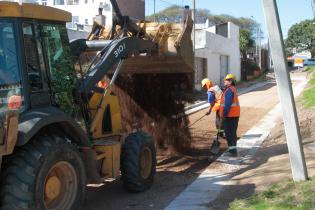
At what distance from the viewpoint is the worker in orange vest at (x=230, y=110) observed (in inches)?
401

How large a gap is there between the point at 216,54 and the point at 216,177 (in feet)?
102

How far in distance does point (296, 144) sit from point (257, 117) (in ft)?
39.2

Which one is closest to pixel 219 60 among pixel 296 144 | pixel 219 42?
pixel 219 42

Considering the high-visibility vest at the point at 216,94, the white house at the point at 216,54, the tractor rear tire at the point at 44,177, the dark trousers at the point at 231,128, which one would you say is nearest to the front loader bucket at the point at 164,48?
the dark trousers at the point at 231,128

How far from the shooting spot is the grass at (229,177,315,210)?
5785 millimetres

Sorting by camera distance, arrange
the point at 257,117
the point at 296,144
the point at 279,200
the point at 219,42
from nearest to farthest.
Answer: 1. the point at 279,200
2. the point at 296,144
3. the point at 257,117
4. the point at 219,42

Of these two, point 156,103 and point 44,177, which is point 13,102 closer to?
point 44,177

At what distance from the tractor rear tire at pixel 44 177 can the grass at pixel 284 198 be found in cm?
190

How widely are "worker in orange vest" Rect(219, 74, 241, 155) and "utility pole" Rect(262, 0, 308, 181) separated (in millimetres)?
3407

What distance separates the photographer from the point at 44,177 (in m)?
5.39

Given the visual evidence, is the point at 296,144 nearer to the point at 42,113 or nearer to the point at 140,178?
the point at 140,178

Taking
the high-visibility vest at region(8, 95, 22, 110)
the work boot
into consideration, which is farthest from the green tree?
the high-visibility vest at region(8, 95, 22, 110)

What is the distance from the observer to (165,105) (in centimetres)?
1084

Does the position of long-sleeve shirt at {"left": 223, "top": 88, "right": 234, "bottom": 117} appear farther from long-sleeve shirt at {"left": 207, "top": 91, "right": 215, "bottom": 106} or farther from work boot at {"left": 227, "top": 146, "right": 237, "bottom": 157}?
long-sleeve shirt at {"left": 207, "top": 91, "right": 215, "bottom": 106}
